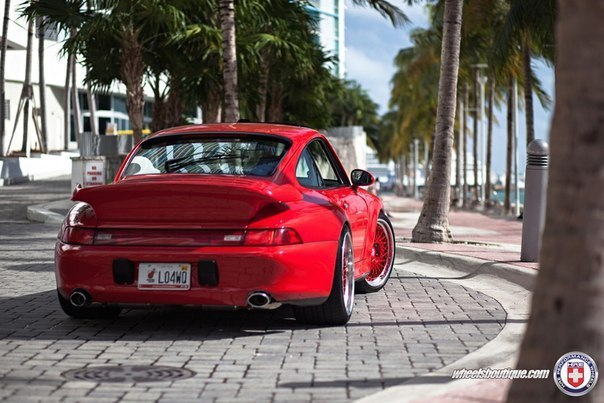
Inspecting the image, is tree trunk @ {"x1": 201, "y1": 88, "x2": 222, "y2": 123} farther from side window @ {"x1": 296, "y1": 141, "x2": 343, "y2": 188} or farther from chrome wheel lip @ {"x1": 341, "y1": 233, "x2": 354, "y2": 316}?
chrome wheel lip @ {"x1": 341, "y1": 233, "x2": 354, "y2": 316}

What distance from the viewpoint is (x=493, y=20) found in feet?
149

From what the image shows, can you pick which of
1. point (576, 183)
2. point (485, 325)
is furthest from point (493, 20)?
point (576, 183)

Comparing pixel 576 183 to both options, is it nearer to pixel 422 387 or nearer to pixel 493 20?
pixel 422 387

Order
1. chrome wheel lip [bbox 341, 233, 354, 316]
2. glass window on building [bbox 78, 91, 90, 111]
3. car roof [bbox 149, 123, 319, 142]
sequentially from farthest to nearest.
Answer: glass window on building [bbox 78, 91, 90, 111] → car roof [bbox 149, 123, 319, 142] → chrome wheel lip [bbox 341, 233, 354, 316]

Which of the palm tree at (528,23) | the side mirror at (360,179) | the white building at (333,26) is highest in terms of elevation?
the white building at (333,26)

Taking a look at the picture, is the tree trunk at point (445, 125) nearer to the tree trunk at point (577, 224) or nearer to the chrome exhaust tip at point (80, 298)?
the chrome exhaust tip at point (80, 298)

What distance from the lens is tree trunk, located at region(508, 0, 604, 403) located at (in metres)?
4.00

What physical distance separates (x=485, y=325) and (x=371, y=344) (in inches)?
47.2

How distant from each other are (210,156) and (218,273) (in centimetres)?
130

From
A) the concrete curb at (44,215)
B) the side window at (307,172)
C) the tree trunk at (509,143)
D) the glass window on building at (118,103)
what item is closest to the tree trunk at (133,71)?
the concrete curb at (44,215)

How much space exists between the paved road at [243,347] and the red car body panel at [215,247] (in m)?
0.34

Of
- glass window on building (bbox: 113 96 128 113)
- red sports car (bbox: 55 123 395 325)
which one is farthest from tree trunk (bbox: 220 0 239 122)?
glass window on building (bbox: 113 96 128 113)

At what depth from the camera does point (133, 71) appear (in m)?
23.2

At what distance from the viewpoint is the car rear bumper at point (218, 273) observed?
7102 millimetres
